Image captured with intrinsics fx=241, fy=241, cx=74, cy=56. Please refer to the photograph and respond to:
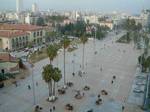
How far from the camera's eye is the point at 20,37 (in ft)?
245

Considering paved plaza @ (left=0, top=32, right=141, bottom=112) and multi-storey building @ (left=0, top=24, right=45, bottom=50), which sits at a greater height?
multi-storey building @ (left=0, top=24, right=45, bottom=50)

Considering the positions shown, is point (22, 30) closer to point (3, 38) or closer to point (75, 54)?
point (3, 38)

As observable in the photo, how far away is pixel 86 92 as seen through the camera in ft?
124

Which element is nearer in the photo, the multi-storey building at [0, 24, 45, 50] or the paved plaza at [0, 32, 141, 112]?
the paved plaza at [0, 32, 141, 112]

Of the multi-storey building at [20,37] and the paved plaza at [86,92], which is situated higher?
the multi-storey building at [20,37]

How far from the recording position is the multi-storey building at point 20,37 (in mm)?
69944

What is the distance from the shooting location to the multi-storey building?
69944 mm

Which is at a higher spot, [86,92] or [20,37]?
[20,37]

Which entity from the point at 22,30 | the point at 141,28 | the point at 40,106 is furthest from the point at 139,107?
the point at 141,28

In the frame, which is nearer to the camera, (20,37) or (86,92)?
(86,92)

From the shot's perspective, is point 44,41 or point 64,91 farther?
point 44,41

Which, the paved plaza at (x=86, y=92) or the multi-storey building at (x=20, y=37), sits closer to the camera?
the paved plaza at (x=86, y=92)

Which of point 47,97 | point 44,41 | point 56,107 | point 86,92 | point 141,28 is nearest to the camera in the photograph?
point 56,107

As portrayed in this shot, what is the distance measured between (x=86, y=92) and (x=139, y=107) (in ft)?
28.3
